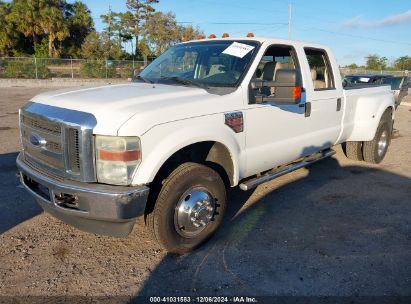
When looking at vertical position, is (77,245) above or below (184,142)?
below

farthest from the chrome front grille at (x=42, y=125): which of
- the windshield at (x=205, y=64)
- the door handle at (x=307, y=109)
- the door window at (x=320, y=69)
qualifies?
the door window at (x=320, y=69)

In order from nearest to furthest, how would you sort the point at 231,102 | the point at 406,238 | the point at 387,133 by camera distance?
the point at 231,102 → the point at 406,238 → the point at 387,133

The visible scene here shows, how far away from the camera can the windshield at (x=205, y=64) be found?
3971 millimetres

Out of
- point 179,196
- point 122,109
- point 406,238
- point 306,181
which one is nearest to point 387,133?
point 306,181

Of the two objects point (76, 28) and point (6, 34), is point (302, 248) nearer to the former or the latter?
point (6, 34)

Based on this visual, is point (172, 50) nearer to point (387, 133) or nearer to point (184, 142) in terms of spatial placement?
point (184, 142)

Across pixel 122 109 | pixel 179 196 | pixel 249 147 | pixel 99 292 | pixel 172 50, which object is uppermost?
pixel 172 50

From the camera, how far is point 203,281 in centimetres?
312

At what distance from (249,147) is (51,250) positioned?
7.08ft

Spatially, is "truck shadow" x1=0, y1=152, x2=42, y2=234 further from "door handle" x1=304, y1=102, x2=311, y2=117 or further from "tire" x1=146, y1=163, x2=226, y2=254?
"door handle" x1=304, y1=102, x2=311, y2=117

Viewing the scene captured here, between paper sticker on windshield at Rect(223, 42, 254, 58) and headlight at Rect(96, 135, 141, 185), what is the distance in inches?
70.3

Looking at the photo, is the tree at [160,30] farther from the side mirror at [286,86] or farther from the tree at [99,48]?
the side mirror at [286,86]

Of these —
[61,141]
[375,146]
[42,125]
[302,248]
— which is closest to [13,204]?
[42,125]

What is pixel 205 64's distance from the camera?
14.1 ft
